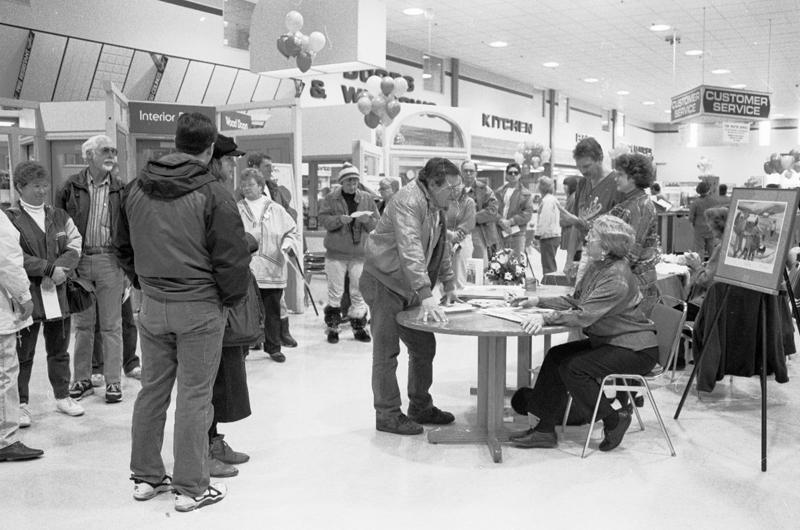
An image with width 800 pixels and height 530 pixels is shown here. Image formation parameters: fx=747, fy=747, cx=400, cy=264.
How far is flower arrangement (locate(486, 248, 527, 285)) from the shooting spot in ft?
15.5

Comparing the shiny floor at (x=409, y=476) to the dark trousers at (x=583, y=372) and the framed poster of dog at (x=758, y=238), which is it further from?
the framed poster of dog at (x=758, y=238)

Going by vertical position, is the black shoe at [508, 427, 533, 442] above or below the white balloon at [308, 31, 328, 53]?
below

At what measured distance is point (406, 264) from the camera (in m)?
3.82

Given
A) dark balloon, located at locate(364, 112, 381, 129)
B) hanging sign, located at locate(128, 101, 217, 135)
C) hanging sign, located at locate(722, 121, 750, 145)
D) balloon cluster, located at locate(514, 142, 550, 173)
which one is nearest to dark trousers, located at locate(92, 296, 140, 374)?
hanging sign, located at locate(128, 101, 217, 135)

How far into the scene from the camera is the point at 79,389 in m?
4.71

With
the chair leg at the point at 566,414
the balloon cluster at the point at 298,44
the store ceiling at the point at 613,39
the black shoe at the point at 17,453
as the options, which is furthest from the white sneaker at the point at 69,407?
the store ceiling at the point at 613,39

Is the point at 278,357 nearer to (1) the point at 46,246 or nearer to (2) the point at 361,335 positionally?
(2) the point at 361,335

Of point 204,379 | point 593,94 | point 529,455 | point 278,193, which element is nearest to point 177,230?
point 204,379

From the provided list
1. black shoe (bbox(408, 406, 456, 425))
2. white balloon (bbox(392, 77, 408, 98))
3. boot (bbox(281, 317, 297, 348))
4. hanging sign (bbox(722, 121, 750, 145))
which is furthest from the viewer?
hanging sign (bbox(722, 121, 750, 145))

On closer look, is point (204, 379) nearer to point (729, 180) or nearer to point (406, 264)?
point (406, 264)

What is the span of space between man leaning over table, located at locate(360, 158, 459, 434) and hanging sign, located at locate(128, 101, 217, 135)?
4386 millimetres

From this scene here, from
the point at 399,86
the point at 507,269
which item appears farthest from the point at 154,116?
the point at 507,269

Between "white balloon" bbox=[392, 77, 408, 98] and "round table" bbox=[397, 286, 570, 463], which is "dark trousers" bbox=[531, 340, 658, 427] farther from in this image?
"white balloon" bbox=[392, 77, 408, 98]

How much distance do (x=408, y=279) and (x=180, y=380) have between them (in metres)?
1.32
